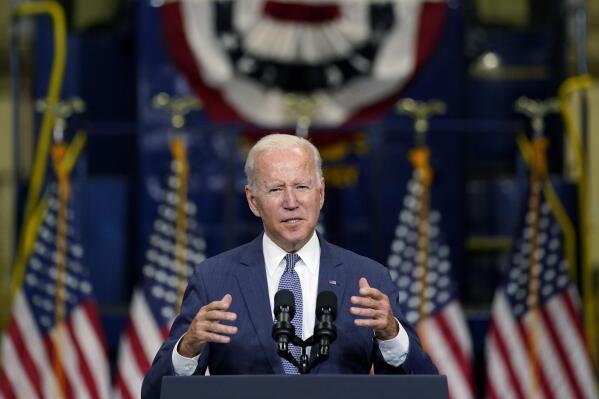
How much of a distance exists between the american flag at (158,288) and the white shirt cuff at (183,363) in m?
4.05

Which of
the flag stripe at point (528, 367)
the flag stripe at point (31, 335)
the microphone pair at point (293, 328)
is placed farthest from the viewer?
the flag stripe at point (31, 335)

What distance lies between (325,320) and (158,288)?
4.63 meters

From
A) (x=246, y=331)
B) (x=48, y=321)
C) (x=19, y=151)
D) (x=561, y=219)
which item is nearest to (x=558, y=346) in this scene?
(x=561, y=219)

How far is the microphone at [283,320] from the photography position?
3092 millimetres

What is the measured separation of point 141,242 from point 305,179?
200 inches

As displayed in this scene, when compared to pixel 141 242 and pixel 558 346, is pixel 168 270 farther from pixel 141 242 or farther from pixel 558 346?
pixel 558 346

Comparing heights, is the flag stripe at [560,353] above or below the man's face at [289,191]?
below

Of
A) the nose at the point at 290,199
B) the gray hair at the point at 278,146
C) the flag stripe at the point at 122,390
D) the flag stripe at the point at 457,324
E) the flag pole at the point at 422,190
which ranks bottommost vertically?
the flag stripe at the point at 122,390

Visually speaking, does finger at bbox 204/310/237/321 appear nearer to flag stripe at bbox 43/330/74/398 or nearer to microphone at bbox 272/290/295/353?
microphone at bbox 272/290/295/353

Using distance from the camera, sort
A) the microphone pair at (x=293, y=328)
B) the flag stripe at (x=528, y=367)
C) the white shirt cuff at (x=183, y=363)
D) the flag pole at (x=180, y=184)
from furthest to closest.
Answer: the flag pole at (x=180, y=184) → the flag stripe at (x=528, y=367) → the white shirt cuff at (x=183, y=363) → the microphone pair at (x=293, y=328)

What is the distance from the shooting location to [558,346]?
7.59m

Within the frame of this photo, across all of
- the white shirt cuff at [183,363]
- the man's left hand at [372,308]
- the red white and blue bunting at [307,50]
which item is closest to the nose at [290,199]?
the man's left hand at [372,308]

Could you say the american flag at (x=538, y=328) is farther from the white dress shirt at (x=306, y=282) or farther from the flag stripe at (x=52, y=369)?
the white dress shirt at (x=306, y=282)

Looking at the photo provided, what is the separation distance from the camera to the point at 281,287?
3.44 meters
